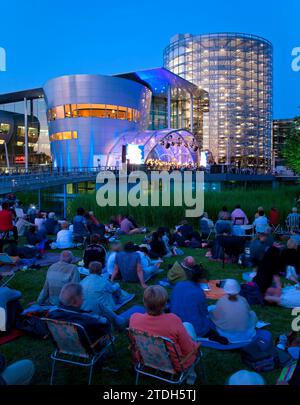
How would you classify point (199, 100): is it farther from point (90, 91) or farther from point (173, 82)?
point (90, 91)

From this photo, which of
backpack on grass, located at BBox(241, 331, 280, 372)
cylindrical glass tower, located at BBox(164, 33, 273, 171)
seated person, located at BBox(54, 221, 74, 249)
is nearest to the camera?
backpack on grass, located at BBox(241, 331, 280, 372)

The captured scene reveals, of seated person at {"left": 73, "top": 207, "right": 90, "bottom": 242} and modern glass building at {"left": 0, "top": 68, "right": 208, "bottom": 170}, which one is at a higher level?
Answer: modern glass building at {"left": 0, "top": 68, "right": 208, "bottom": 170}

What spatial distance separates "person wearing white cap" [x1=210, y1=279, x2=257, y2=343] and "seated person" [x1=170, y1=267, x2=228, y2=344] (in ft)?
0.62

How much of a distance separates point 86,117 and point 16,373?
4861 centimetres

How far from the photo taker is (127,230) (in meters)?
16.6

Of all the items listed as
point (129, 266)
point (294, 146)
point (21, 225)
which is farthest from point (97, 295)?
point (294, 146)

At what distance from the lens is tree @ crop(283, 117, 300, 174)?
26.9 meters

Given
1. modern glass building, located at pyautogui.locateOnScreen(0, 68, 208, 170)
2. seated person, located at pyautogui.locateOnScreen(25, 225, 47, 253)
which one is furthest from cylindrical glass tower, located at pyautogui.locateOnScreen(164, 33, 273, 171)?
seated person, located at pyautogui.locateOnScreen(25, 225, 47, 253)

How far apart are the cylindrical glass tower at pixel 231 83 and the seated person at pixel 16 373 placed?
83109mm

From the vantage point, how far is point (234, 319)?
562 centimetres

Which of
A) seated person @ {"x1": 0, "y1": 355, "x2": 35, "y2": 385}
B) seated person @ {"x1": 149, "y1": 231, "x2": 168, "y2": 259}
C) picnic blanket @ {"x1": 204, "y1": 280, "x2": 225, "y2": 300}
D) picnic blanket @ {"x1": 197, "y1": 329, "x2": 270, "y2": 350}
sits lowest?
picnic blanket @ {"x1": 204, "y1": 280, "x2": 225, "y2": 300}

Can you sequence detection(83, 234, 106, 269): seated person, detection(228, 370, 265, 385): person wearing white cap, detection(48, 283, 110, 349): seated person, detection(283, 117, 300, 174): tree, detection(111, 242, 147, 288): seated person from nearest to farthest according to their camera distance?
detection(228, 370, 265, 385): person wearing white cap, detection(48, 283, 110, 349): seated person, detection(111, 242, 147, 288): seated person, detection(83, 234, 106, 269): seated person, detection(283, 117, 300, 174): tree

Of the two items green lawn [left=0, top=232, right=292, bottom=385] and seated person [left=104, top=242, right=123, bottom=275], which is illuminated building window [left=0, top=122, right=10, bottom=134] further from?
green lawn [left=0, top=232, right=292, bottom=385]

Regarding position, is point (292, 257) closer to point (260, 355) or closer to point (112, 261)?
point (112, 261)
